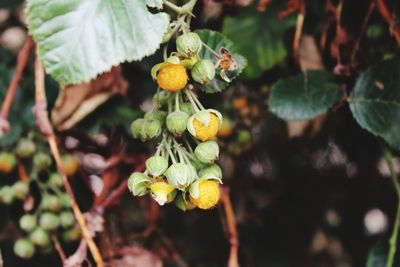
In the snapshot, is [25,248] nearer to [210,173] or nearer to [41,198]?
[41,198]

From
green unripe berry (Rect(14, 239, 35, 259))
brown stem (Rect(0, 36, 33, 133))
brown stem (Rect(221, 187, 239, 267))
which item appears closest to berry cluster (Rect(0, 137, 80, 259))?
green unripe berry (Rect(14, 239, 35, 259))

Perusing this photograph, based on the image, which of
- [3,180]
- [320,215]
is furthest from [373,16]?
[320,215]

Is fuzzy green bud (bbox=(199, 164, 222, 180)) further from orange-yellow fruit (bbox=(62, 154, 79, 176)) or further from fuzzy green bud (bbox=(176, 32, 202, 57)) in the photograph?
orange-yellow fruit (bbox=(62, 154, 79, 176))

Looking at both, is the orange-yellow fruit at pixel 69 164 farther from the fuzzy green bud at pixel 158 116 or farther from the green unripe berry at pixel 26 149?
the fuzzy green bud at pixel 158 116

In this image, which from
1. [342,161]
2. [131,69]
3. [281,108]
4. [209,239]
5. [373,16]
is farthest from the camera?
[209,239]

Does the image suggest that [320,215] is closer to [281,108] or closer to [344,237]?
[344,237]

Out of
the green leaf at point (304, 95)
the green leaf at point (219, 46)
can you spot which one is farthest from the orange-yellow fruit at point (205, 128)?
the green leaf at point (304, 95)

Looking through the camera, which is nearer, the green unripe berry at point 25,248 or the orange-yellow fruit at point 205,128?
the orange-yellow fruit at point 205,128
